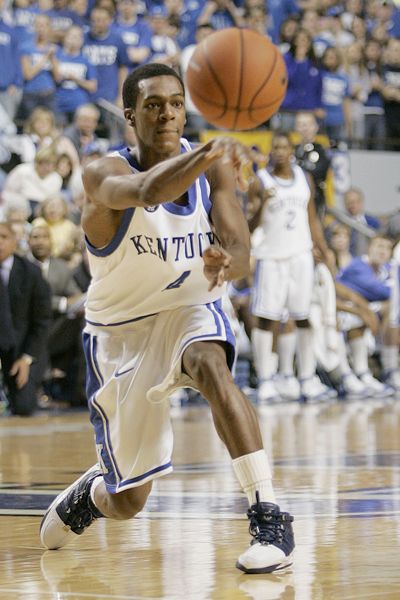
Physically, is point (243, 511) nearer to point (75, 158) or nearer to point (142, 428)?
point (142, 428)

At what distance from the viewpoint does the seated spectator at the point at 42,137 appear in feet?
38.5

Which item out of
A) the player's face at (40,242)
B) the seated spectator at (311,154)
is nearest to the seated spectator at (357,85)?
the seated spectator at (311,154)

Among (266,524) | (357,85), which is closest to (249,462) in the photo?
(266,524)

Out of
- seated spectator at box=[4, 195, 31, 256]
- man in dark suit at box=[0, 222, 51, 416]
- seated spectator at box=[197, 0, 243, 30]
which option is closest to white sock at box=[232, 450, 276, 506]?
man in dark suit at box=[0, 222, 51, 416]

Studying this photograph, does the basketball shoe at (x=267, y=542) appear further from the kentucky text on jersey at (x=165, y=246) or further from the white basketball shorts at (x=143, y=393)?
the kentucky text on jersey at (x=165, y=246)

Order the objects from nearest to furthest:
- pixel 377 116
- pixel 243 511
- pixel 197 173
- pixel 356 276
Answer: pixel 197 173, pixel 243 511, pixel 356 276, pixel 377 116

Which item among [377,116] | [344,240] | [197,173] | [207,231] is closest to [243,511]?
[207,231]

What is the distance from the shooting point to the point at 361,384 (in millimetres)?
12453

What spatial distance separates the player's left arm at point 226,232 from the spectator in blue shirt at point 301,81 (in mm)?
10377

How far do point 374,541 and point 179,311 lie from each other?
86cm

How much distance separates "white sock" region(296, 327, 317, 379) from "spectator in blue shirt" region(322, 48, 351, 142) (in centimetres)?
406

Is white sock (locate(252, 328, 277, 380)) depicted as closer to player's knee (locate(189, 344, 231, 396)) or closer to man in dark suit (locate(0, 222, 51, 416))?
man in dark suit (locate(0, 222, 51, 416))

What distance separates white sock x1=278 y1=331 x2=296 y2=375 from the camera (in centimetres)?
1177

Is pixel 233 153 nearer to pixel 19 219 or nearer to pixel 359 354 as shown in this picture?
pixel 19 219
